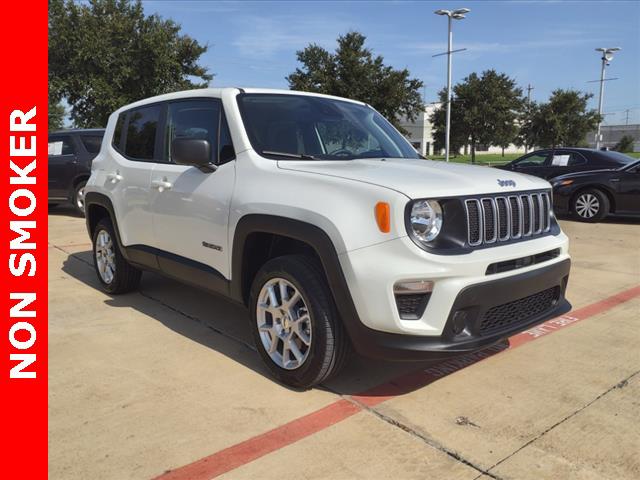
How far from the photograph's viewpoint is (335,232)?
9.50ft

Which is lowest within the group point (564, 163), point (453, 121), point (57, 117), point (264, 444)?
point (264, 444)

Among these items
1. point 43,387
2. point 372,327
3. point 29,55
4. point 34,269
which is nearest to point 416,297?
point 372,327

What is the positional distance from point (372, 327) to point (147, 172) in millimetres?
2605

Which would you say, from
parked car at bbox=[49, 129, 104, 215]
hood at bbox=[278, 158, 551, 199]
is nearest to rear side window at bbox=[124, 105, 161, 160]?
hood at bbox=[278, 158, 551, 199]

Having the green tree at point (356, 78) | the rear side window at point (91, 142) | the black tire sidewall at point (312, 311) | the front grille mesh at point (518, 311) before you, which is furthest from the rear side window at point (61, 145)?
the green tree at point (356, 78)

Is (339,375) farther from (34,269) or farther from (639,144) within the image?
(639,144)

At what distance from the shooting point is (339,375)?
11.7 feet

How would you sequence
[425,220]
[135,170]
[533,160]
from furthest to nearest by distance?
[533,160], [135,170], [425,220]

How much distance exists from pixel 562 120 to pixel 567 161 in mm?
29759

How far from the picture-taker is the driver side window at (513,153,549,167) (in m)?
12.5

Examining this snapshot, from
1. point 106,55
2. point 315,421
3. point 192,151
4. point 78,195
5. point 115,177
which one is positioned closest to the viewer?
point 315,421

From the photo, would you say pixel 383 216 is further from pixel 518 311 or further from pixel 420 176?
pixel 518 311

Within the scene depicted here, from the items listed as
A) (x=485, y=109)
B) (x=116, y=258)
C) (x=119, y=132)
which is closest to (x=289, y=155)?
(x=119, y=132)

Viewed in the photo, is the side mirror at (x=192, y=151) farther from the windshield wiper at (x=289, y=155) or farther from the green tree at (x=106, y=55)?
the green tree at (x=106, y=55)
